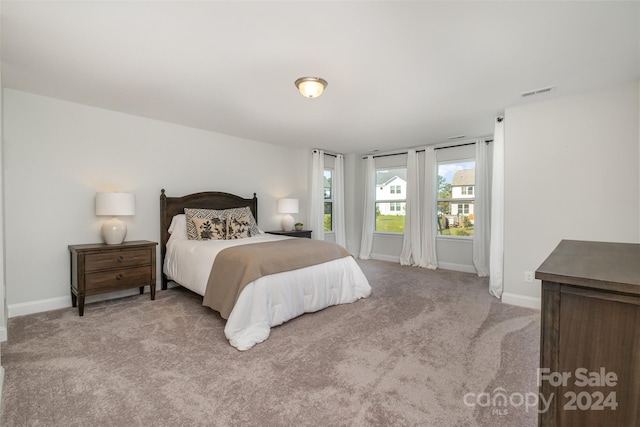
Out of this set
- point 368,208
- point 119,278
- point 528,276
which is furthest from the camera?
point 368,208

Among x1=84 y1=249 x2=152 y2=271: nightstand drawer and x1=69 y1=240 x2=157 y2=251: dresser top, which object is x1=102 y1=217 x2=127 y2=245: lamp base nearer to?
x1=69 y1=240 x2=157 y2=251: dresser top

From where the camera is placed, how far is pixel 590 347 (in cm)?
86

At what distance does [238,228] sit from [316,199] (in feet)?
6.54

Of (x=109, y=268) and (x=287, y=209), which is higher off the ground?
(x=287, y=209)

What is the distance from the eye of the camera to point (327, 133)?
4461 mm

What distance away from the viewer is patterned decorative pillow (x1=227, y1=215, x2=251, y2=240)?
152 inches

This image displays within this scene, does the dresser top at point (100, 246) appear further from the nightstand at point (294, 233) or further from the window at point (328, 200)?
the window at point (328, 200)

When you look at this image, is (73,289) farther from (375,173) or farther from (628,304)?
(375,173)

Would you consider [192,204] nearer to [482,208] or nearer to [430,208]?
[430,208]

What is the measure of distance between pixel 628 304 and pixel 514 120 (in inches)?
121

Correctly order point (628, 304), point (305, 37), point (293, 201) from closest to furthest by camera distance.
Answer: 1. point (628, 304)
2. point (305, 37)
3. point (293, 201)

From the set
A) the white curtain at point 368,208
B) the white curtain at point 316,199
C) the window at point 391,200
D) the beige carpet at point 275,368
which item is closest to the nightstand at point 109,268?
the beige carpet at point 275,368

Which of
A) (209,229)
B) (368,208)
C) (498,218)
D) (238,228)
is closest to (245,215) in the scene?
(238,228)

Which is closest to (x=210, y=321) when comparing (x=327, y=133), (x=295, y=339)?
(x=295, y=339)
